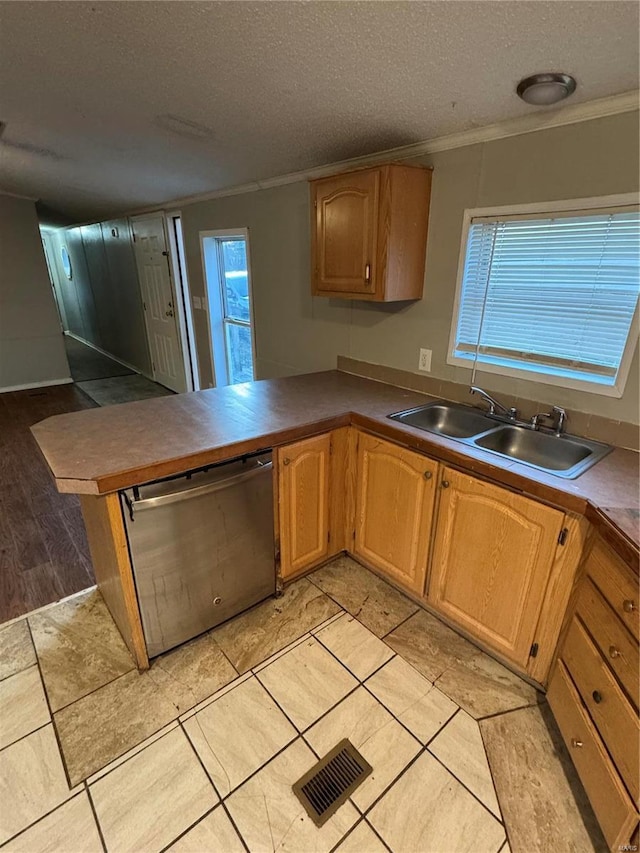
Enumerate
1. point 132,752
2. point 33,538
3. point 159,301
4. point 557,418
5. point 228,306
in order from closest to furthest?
point 132,752 < point 557,418 < point 33,538 < point 228,306 < point 159,301

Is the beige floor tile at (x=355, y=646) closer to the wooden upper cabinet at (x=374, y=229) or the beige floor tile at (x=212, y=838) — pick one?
the beige floor tile at (x=212, y=838)

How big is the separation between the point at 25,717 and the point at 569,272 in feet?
8.85

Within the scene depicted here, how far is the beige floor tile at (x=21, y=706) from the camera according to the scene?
4.75ft

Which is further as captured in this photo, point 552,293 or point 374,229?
point 374,229

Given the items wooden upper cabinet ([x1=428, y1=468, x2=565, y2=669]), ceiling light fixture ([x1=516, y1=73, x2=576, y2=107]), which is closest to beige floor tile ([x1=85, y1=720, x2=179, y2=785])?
wooden upper cabinet ([x1=428, y1=468, x2=565, y2=669])

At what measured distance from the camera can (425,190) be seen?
1.98m

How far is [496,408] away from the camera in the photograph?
194 cm

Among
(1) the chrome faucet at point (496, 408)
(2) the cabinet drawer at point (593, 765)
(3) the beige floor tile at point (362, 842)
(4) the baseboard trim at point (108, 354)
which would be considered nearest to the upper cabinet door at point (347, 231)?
(1) the chrome faucet at point (496, 408)

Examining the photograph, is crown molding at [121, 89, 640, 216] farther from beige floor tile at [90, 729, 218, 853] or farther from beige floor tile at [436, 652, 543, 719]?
beige floor tile at [90, 729, 218, 853]

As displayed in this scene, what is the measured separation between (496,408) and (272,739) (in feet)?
5.35

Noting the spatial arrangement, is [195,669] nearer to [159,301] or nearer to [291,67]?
[291,67]

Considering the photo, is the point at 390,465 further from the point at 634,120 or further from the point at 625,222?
the point at 634,120

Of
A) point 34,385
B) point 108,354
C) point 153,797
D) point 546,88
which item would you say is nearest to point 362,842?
point 153,797

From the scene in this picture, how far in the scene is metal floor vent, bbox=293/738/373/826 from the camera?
1259 millimetres
